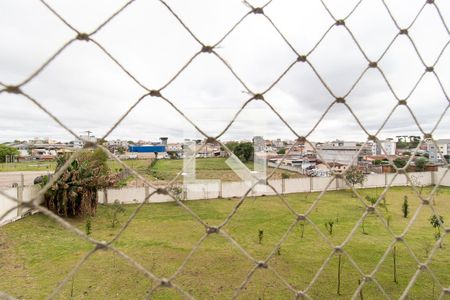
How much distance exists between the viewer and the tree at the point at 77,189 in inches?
265

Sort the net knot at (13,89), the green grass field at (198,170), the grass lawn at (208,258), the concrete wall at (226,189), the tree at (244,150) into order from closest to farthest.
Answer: the net knot at (13,89) → the grass lawn at (208,258) → the concrete wall at (226,189) → the tree at (244,150) → the green grass field at (198,170)

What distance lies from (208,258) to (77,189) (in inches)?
165

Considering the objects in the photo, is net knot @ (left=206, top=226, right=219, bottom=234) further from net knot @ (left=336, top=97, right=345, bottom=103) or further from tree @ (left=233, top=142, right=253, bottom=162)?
tree @ (left=233, top=142, right=253, bottom=162)

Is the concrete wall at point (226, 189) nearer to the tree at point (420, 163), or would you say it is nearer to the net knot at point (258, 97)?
the tree at point (420, 163)

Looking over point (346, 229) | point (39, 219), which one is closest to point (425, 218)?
point (346, 229)

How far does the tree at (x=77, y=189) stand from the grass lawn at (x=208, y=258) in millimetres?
373

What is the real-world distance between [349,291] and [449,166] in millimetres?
2870

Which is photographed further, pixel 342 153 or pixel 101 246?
pixel 342 153

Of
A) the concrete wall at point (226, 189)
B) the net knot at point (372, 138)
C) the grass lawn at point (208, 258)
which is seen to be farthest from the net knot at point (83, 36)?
the concrete wall at point (226, 189)

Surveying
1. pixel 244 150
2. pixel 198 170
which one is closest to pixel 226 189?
pixel 244 150

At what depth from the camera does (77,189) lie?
22.9 feet

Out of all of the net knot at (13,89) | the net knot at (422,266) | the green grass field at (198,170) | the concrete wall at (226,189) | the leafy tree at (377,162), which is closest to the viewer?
the net knot at (13,89)

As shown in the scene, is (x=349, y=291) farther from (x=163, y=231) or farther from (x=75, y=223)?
(x=75, y=223)

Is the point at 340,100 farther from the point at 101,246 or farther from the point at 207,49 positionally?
the point at 101,246
